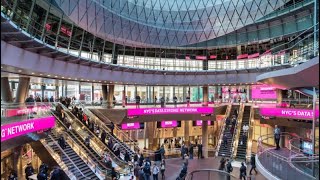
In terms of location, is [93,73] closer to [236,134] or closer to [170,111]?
[170,111]

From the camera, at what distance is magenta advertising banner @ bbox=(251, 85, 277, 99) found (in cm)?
4425

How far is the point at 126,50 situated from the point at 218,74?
12.7m

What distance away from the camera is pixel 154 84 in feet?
133

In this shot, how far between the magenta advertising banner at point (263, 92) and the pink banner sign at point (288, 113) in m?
13.4

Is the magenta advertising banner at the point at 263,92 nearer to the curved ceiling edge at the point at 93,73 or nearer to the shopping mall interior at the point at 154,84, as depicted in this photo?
the shopping mall interior at the point at 154,84

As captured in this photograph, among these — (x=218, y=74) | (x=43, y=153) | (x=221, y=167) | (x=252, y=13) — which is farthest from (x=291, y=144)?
(x=252, y=13)

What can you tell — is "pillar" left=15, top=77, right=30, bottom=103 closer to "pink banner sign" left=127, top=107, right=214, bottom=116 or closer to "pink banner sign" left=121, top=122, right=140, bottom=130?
"pink banner sign" left=127, top=107, right=214, bottom=116

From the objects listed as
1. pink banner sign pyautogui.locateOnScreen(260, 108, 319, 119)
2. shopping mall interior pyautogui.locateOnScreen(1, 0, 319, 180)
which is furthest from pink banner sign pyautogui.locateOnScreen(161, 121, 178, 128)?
pink banner sign pyautogui.locateOnScreen(260, 108, 319, 119)

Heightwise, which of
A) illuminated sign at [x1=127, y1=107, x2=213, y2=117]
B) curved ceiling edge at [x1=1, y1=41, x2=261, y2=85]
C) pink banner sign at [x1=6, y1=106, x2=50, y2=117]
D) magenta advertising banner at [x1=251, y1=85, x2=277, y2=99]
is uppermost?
curved ceiling edge at [x1=1, y1=41, x2=261, y2=85]

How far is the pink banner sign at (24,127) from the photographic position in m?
12.7

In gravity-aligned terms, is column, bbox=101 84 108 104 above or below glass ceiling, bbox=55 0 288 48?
below

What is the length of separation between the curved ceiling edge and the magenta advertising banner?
7150mm

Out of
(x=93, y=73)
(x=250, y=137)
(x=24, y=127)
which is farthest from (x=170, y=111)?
(x=24, y=127)

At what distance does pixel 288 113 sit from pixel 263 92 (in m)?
21.0
